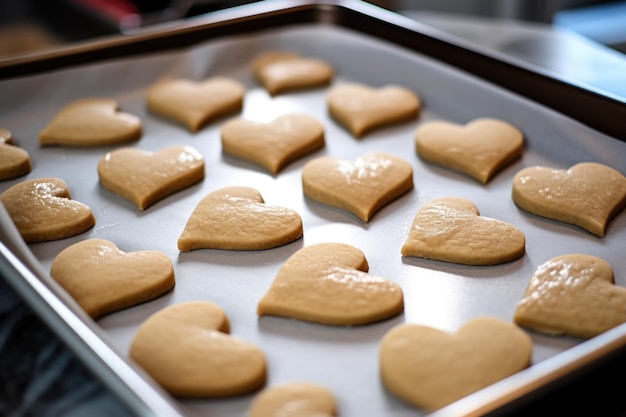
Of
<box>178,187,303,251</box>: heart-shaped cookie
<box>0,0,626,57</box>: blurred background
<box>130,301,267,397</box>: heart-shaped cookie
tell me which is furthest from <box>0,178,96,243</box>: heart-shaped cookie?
<box>0,0,626,57</box>: blurred background

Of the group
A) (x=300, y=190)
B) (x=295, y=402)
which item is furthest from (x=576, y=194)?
(x=295, y=402)

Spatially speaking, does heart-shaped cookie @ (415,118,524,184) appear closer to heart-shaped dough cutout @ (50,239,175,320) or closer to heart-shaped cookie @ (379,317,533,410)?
heart-shaped cookie @ (379,317,533,410)

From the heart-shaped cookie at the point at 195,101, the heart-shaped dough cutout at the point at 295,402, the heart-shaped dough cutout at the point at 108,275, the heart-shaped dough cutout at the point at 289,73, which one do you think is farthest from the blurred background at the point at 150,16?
the heart-shaped dough cutout at the point at 295,402

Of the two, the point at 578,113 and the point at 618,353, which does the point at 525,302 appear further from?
the point at 578,113

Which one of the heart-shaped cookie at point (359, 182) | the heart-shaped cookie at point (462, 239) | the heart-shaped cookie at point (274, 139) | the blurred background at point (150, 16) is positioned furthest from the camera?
the blurred background at point (150, 16)

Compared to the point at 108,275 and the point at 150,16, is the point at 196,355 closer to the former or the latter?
the point at 108,275

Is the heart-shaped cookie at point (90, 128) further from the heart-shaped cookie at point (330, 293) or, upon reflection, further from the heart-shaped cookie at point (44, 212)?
the heart-shaped cookie at point (330, 293)

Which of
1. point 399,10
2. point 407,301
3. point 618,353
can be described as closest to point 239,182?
point 407,301
